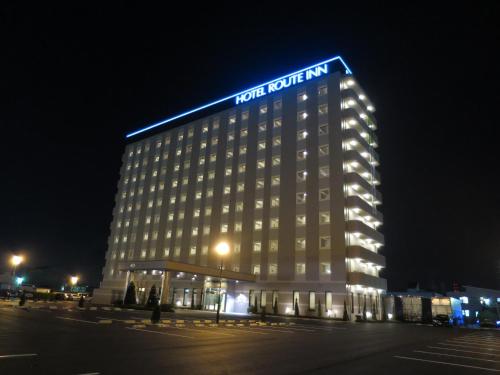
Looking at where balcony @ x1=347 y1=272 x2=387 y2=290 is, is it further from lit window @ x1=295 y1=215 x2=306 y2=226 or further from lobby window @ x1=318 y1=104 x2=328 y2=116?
lobby window @ x1=318 y1=104 x2=328 y2=116

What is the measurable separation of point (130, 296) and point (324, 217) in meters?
30.8

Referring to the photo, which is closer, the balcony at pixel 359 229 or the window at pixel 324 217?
the balcony at pixel 359 229

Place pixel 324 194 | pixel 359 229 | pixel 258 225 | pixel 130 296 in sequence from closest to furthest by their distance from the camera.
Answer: pixel 130 296
pixel 359 229
pixel 324 194
pixel 258 225

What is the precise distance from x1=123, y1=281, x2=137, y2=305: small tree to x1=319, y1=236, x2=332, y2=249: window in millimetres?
28180

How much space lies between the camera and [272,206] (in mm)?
61156

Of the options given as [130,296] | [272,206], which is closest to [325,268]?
[272,206]

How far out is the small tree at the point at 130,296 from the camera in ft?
162

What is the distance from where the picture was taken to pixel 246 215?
2499 inches

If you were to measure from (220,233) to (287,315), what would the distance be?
66.6 ft

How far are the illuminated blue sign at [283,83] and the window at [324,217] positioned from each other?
26409 mm

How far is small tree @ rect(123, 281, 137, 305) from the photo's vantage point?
49312 mm

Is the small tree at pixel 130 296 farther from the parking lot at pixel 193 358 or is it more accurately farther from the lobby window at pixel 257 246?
the parking lot at pixel 193 358

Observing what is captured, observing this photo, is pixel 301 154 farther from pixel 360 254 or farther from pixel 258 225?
pixel 360 254

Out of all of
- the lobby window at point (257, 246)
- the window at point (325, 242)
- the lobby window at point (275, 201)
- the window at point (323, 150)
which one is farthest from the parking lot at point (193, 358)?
the lobby window at point (275, 201)
